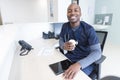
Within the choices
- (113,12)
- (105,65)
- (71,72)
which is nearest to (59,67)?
(71,72)

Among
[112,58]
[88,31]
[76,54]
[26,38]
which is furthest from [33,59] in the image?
[112,58]

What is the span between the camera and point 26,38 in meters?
2.07

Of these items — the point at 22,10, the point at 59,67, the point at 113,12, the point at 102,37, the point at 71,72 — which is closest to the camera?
the point at 71,72

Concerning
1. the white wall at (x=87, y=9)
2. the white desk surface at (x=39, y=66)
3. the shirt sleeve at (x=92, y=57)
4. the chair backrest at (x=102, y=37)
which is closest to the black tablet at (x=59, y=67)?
the white desk surface at (x=39, y=66)

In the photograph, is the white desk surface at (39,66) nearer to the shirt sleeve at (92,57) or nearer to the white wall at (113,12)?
the shirt sleeve at (92,57)

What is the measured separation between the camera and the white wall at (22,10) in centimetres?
434

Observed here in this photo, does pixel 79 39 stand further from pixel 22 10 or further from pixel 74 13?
pixel 22 10

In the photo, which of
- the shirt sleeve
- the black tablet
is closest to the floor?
the black tablet

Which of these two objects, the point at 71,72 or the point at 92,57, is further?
the point at 92,57

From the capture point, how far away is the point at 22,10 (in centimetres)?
462

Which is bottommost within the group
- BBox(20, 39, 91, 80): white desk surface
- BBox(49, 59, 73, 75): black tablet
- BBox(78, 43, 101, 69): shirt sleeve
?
BBox(20, 39, 91, 80): white desk surface

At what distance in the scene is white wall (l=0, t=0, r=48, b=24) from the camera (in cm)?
434

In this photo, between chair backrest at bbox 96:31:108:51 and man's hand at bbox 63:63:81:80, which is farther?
chair backrest at bbox 96:31:108:51

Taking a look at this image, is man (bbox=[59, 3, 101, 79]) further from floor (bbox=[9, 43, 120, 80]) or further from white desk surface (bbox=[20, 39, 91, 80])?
floor (bbox=[9, 43, 120, 80])
